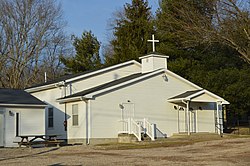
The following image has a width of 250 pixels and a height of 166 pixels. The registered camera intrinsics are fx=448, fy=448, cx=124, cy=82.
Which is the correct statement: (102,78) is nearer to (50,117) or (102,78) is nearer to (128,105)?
(128,105)

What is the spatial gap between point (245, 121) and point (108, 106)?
83.9ft

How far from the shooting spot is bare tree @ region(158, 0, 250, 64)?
2769 cm

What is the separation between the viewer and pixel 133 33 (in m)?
45.4

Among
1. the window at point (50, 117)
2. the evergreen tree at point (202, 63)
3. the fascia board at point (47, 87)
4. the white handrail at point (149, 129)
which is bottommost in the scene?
the white handrail at point (149, 129)

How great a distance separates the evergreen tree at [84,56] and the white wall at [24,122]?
22043 mm

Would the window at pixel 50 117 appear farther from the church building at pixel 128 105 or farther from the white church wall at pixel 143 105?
the white church wall at pixel 143 105

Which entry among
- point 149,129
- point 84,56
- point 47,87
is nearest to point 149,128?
point 149,129

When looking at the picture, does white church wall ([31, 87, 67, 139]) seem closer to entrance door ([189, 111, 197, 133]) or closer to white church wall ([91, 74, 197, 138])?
white church wall ([91, 74, 197, 138])

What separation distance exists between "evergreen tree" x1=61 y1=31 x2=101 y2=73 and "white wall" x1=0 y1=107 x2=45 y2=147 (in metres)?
22.0

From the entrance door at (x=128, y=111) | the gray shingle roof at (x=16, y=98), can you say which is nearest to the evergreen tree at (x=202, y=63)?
the entrance door at (x=128, y=111)

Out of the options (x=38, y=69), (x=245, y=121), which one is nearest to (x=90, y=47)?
(x=38, y=69)

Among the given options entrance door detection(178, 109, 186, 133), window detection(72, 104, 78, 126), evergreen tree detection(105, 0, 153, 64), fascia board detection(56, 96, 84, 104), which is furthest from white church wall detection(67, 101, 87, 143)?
evergreen tree detection(105, 0, 153, 64)

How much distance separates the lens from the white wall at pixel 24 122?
86.6 ft

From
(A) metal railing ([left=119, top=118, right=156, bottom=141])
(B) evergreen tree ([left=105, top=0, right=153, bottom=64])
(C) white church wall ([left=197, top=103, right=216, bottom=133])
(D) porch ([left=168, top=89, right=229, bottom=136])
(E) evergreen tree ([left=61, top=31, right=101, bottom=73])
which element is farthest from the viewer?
(E) evergreen tree ([left=61, top=31, right=101, bottom=73])
